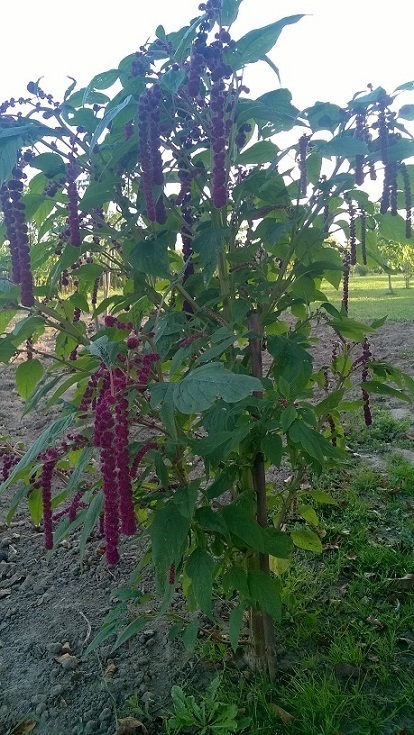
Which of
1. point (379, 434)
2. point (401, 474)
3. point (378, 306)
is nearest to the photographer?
point (401, 474)

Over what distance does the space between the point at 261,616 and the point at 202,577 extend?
2.23ft

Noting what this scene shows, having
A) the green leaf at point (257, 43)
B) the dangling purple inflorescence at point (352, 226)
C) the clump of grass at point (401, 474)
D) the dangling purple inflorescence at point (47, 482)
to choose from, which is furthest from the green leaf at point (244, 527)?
the clump of grass at point (401, 474)

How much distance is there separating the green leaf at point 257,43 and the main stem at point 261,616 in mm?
949

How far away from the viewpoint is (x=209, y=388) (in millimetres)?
1243

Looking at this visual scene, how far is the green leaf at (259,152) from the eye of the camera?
1.98m

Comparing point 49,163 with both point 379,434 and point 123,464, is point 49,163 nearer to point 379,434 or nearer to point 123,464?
point 123,464

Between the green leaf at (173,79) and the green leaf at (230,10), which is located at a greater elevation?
the green leaf at (230,10)

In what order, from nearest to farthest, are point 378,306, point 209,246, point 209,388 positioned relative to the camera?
point 209,388 → point 209,246 → point 378,306

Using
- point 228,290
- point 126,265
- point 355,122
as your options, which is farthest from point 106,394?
point 355,122

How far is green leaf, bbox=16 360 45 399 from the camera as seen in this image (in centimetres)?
227

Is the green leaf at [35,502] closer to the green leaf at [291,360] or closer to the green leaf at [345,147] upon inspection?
the green leaf at [291,360]

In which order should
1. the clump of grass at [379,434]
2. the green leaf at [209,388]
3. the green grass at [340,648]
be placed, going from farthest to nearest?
1. the clump of grass at [379,434]
2. the green grass at [340,648]
3. the green leaf at [209,388]

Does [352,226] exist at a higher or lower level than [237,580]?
higher

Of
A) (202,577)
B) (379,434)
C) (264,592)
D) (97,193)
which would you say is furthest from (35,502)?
(379,434)
